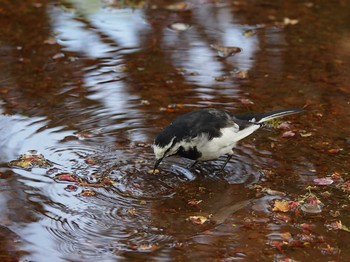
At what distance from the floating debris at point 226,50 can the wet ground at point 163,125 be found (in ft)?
0.24

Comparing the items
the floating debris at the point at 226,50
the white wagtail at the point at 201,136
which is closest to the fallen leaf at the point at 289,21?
the floating debris at the point at 226,50

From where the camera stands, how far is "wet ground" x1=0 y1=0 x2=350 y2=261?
5.64m

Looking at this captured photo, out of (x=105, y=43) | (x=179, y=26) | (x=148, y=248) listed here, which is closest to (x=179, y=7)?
(x=179, y=26)

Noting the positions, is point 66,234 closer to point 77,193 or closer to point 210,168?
point 77,193

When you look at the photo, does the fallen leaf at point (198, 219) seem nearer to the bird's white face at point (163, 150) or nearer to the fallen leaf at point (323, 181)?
the bird's white face at point (163, 150)

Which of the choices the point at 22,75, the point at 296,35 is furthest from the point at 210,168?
the point at 296,35

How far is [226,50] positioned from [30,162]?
3.94 meters

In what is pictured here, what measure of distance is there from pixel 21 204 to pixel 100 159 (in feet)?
3.47

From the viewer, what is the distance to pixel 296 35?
10.3 metres

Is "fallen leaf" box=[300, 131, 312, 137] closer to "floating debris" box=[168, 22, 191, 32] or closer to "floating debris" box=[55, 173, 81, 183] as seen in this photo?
"floating debris" box=[55, 173, 81, 183]

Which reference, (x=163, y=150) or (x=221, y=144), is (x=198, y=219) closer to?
(x=163, y=150)

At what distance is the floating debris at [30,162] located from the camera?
6.71 meters

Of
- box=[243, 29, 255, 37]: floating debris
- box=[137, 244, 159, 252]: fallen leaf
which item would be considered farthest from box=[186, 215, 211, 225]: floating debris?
box=[243, 29, 255, 37]: floating debris

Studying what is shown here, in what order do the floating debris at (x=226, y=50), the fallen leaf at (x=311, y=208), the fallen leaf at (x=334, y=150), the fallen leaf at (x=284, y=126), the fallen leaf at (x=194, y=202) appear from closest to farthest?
the fallen leaf at (x=311, y=208)
the fallen leaf at (x=194, y=202)
the fallen leaf at (x=334, y=150)
the fallen leaf at (x=284, y=126)
the floating debris at (x=226, y=50)
